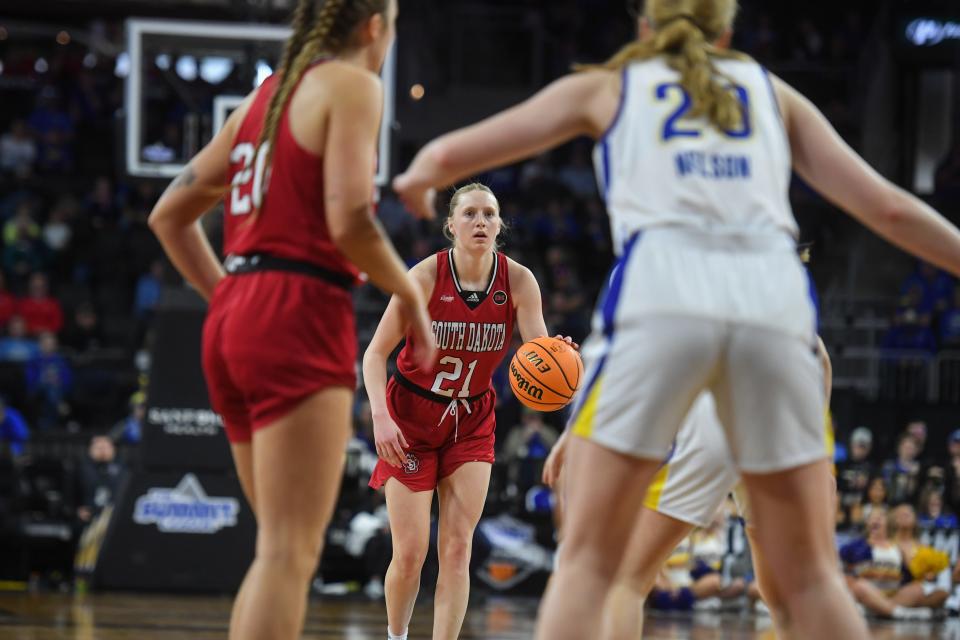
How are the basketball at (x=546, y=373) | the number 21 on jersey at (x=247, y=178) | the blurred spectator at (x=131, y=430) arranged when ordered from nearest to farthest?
the number 21 on jersey at (x=247, y=178) < the basketball at (x=546, y=373) < the blurred spectator at (x=131, y=430)

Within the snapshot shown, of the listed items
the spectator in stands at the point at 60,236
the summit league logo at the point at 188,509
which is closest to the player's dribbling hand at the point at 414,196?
the summit league logo at the point at 188,509

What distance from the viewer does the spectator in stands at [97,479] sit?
12.8 meters

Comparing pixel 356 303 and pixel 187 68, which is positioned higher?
pixel 187 68

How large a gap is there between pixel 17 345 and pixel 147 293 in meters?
2.23

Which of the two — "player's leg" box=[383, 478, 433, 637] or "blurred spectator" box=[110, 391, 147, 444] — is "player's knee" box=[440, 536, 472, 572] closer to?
"player's leg" box=[383, 478, 433, 637]

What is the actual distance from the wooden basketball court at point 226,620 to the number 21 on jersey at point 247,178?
16.7 feet

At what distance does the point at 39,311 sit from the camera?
57.4ft

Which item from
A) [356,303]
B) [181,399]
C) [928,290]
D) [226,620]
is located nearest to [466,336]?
[226,620]

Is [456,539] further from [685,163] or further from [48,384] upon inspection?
[48,384]

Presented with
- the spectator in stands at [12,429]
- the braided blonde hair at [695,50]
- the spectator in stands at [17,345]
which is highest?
the braided blonde hair at [695,50]

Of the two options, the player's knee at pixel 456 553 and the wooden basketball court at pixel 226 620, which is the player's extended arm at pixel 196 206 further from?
the wooden basketball court at pixel 226 620

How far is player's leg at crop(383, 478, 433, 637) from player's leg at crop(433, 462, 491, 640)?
105 mm

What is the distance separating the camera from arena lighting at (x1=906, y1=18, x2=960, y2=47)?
2230 centimetres

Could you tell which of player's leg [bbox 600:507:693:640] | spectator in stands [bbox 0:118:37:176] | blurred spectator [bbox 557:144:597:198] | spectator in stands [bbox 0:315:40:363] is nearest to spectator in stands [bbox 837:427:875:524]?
blurred spectator [bbox 557:144:597:198]
